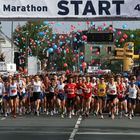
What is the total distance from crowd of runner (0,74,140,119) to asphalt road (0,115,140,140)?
3.35 m

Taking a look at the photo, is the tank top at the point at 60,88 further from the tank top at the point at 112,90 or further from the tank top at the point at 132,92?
the tank top at the point at 132,92

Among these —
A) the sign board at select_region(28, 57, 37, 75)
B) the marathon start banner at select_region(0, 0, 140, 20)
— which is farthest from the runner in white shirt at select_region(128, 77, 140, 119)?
the sign board at select_region(28, 57, 37, 75)

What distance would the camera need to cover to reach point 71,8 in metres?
19.8

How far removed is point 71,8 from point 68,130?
3694 mm

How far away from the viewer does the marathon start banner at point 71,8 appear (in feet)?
64.7

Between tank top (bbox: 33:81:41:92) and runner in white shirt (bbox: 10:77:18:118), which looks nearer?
runner in white shirt (bbox: 10:77:18:118)

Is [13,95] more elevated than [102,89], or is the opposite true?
[102,89]

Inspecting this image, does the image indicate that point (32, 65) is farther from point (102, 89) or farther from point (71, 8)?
point (71, 8)

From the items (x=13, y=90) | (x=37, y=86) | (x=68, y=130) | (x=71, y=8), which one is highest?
(x=71, y=8)

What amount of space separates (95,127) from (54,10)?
15.1ft

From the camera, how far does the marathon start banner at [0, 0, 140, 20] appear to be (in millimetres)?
19719

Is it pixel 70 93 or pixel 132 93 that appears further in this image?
pixel 70 93

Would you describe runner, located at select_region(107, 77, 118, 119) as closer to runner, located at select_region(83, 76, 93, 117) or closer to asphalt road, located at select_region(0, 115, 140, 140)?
runner, located at select_region(83, 76, 93, 117)

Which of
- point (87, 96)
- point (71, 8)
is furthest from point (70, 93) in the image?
point (71, 8)
